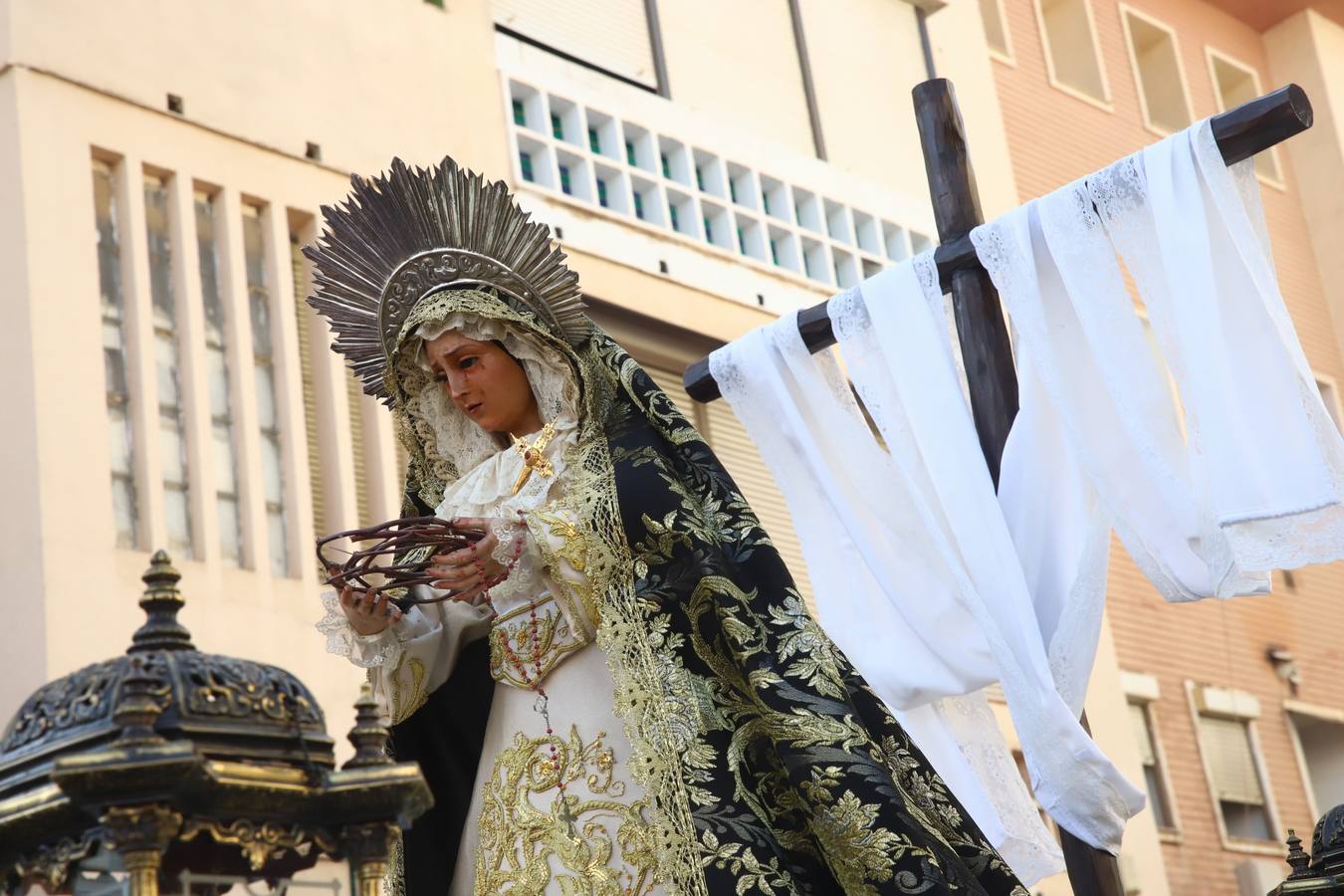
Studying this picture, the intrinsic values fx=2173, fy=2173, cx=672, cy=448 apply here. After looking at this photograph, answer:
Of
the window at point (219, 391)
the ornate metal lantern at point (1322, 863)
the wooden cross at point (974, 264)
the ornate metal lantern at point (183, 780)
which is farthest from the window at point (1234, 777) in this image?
the ornate metal lantern at point (183, 780)

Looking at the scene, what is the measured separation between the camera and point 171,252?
8648 millimetres

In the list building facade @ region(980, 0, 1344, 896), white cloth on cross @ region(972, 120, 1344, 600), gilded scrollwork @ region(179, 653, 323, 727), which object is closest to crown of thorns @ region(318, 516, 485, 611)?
gilded scrollwork @ region(179, 653, 323, 727)

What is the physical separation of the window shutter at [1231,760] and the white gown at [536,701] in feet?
36.2

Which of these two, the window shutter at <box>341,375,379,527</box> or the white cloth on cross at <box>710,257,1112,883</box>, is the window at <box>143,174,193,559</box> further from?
the white cloth on cross at <box>710,257,1112,883</box>

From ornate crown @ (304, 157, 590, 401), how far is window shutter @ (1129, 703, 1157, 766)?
10.1 meters

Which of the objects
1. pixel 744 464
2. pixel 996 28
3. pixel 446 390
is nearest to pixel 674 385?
pixel 744 464

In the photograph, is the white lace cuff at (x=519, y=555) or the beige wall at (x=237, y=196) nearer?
the white lace cuff at (x=519, y=555)

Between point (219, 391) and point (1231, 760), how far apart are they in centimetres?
831

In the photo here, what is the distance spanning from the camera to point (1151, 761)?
13680 millimetres

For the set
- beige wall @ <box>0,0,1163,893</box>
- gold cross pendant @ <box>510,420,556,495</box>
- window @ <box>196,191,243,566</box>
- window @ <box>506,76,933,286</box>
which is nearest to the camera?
gold cross pendant @ <box>510,420,556,495</box>

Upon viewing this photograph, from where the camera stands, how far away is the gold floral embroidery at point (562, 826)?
3.59 metres

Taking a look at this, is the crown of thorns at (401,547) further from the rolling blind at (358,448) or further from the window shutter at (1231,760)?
the window shutter at (1231,760)

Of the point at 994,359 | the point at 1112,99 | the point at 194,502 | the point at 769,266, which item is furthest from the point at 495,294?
the point at 1112,99

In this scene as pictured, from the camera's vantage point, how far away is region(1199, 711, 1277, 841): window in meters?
14.2
